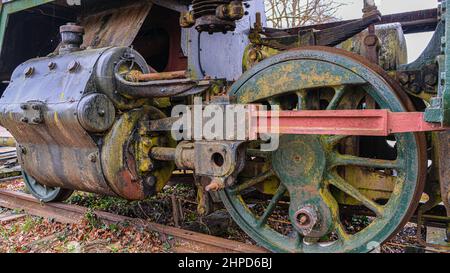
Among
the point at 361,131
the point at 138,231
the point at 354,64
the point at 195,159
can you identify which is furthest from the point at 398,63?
the point at 138,231

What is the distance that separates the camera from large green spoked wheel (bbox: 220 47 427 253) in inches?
97.3

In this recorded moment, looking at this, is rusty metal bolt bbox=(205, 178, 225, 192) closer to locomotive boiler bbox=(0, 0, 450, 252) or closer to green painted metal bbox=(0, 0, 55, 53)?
locomotive boiler bbox=(0, 0, 450, 252)

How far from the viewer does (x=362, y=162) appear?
8.62 ft

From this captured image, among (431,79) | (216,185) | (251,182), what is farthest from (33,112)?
→ (431,79)

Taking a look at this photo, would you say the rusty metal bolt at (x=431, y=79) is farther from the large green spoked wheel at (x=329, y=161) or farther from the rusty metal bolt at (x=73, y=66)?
the rusty metal bolt at (x=73, y=66)

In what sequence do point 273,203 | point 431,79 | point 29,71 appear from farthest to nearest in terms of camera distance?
point 29,71, point 273,203, point 431,79

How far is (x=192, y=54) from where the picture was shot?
367 centimetres

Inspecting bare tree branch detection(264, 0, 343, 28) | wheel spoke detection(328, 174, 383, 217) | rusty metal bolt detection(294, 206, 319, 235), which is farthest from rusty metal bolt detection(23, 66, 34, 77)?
bare tree branch detection(264, 0, 343, 28)

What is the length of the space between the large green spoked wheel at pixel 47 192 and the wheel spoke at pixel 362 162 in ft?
10.6

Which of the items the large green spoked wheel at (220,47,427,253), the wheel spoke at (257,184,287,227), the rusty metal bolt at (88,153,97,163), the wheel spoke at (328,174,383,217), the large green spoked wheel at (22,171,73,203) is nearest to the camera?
the large green spoked wheel at (220,47,427,253)

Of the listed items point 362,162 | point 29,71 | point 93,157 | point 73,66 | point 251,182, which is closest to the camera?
point 362,162

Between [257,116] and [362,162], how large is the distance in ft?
2.46

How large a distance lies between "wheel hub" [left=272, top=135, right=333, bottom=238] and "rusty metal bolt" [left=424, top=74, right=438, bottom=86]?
2.53 feet

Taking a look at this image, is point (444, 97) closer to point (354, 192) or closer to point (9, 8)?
point (354, 192)
